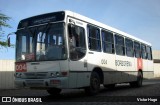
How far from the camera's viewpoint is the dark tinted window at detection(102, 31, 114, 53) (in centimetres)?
1543

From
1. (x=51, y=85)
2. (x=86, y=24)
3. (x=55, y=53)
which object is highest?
(x=86, y=24)

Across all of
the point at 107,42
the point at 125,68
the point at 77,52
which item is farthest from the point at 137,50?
the point at 77,52

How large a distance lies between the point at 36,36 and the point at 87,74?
103 inches

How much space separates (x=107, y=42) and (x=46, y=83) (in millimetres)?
4896

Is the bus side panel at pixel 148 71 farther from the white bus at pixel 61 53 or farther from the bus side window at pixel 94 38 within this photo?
the bus side window at pixel 94 38

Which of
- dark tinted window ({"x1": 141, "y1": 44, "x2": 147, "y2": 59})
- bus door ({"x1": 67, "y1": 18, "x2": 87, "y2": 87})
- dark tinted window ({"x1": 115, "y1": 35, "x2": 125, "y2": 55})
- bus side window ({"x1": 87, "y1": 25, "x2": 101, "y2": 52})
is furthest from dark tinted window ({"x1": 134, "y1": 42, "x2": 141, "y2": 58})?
bus door ({"x1": 67, "y1": 18, "x2": 87, "y2": 87})

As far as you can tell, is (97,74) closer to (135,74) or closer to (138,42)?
(135,74)

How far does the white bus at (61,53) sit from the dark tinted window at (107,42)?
0.08 metres

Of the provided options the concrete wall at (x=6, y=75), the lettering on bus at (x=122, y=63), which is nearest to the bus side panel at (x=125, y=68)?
the lettering on bus at (x=122, y=63)

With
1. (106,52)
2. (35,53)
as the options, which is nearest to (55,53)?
(35,53)

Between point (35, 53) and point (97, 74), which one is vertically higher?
point (35, 53)

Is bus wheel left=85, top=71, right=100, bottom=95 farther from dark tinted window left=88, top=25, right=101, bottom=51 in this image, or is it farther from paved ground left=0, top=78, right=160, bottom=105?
dark tinted window left=88, top=25, right=101, bottom=51

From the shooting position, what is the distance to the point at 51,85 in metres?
11.9

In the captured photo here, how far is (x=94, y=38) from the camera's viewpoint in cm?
1435
